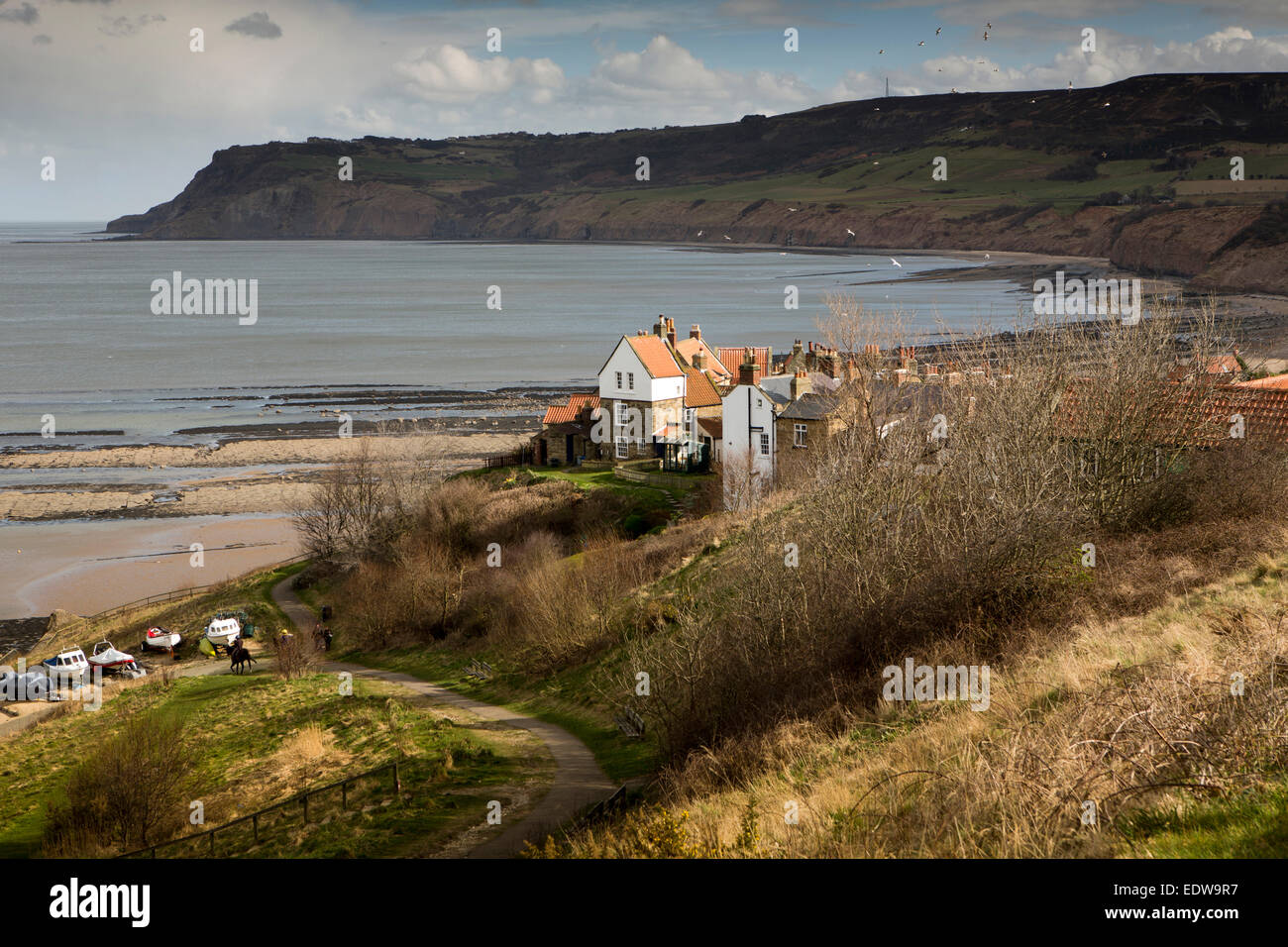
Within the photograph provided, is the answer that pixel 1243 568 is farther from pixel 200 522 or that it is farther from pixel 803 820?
pixel 200 522

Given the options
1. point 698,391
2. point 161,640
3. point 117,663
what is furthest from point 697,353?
point 117,663

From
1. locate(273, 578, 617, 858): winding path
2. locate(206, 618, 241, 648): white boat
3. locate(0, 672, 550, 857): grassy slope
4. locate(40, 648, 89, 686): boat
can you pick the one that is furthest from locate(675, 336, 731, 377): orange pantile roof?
locate(40, 648, 89, 686): boat

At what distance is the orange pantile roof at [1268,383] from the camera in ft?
106

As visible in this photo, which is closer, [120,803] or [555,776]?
[120,803]

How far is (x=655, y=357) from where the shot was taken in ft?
205

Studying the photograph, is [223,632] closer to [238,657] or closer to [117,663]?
[117,663]

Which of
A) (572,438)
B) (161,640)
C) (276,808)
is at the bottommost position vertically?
(161,640)

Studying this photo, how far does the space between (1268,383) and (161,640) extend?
41884mm

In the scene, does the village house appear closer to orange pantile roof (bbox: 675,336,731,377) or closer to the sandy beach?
orange pantile roof (bbox: 675,336,731,377)

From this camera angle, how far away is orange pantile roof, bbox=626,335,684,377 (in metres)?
61.7

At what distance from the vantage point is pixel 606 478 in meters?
58.6

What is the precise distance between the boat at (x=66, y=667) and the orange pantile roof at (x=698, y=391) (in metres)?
34.8

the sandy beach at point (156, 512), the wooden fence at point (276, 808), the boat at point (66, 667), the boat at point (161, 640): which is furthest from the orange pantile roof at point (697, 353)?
the wooden fence at point (276, 808)

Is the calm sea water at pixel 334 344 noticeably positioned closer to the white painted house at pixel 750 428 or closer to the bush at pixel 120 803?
the white painted house at pixel 750 428
